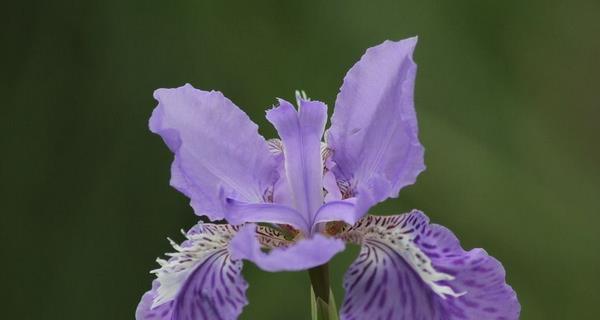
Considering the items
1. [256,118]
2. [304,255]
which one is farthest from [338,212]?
[256,118]

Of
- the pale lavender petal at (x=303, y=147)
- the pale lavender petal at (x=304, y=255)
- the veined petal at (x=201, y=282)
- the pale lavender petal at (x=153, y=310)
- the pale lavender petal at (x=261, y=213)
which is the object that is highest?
the pale lavender petal at (x=303, y=147)

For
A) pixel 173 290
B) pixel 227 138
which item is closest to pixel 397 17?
pixel 227 138

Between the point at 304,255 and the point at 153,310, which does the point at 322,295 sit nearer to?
the point at 304,255

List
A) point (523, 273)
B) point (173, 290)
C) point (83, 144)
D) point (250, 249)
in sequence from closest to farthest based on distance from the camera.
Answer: point (250, 249) → point (173, 290) → point (523, 273) → point (83, 144)

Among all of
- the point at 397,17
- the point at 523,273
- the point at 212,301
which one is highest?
the point at 397,17

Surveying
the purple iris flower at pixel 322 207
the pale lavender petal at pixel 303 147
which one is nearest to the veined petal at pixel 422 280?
the purple iris flower at pixel 322 207

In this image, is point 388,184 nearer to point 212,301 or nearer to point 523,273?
point 212,301

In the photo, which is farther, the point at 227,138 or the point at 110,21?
the point at 110,21

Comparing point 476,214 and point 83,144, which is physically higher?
point 83,144

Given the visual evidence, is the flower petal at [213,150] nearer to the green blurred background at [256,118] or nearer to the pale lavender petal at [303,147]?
the pale lavender petal at [303,147]
